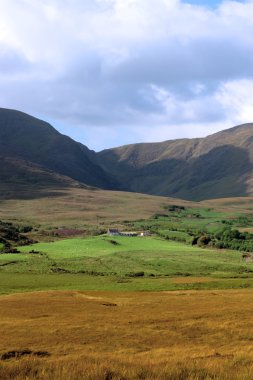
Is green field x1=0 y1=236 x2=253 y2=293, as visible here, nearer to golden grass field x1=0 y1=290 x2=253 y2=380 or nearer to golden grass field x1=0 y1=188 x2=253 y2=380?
golden grass field x1=0 y1=188 x2=253 y2=380

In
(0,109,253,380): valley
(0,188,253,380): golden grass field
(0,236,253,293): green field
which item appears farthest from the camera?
(0,236,253,293): green field

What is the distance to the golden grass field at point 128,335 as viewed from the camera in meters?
15.5

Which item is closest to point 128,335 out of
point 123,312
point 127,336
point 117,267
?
point 127,336

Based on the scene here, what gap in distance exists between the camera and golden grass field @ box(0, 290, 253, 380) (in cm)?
1552

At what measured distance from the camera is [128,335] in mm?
31344

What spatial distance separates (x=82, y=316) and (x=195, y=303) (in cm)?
1310

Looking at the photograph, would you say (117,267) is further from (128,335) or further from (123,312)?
(128,335)

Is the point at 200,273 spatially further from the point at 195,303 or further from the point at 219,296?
the point at 195,303

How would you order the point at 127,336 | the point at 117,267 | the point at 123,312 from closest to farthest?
the point at 127,336, the point at 123,312, the point at 117,267

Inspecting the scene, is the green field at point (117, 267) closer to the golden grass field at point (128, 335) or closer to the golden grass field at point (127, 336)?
the golden grass field at point (127, 336)

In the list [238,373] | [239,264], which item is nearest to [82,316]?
[238,373]

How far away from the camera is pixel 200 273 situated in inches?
3280

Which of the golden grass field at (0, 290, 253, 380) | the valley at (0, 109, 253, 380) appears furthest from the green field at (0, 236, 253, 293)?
the golden grass field at (0, 290, 253, 380)

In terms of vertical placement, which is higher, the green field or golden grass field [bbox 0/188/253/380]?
golden grass field [bbox 0/188/253/380]
